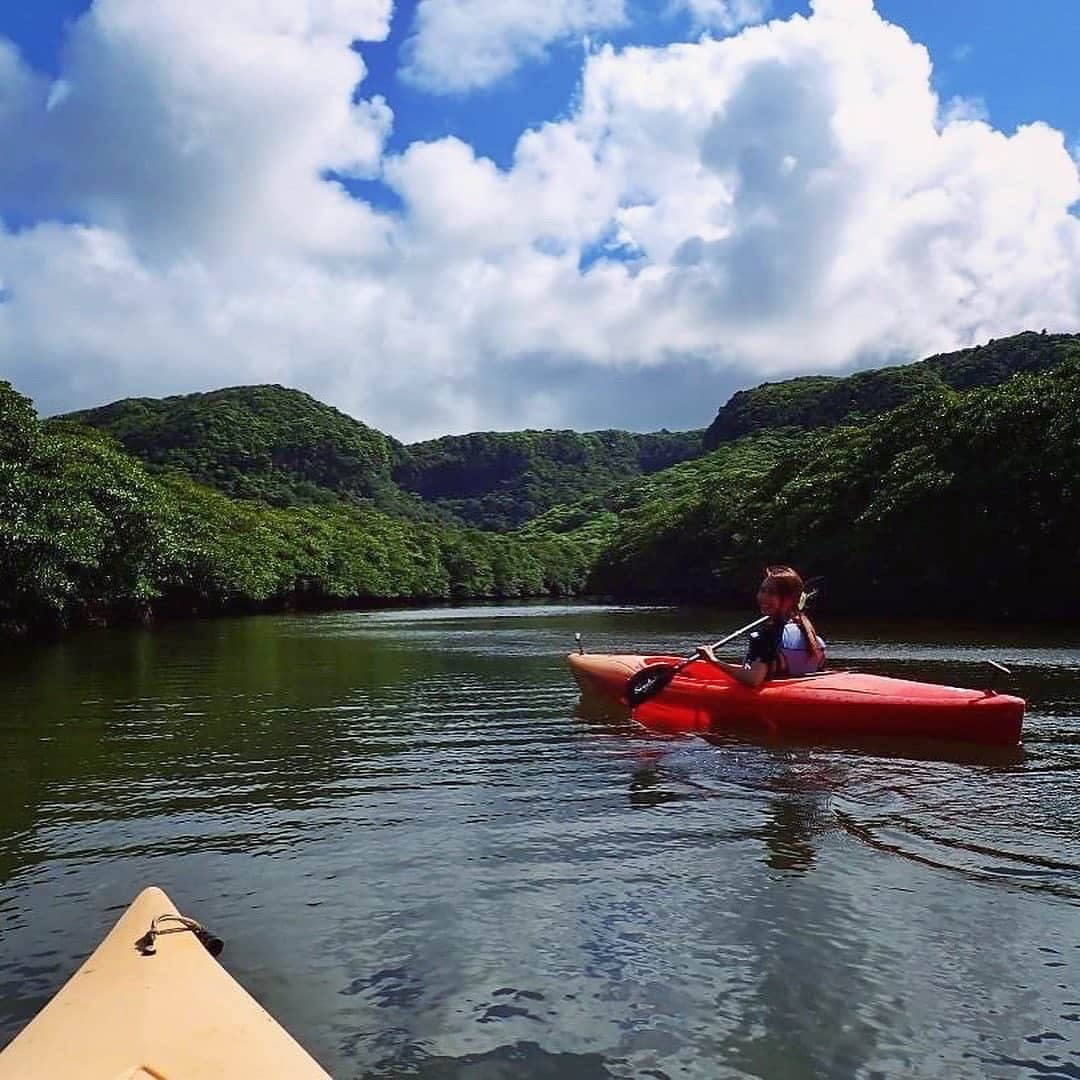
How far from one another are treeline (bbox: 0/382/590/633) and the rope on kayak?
2565 centimetres

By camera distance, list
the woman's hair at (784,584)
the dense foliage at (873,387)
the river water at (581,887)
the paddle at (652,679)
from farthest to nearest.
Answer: the dense foliage at (873,387), the paddle at (652,679), the woman's hair at (784,584), the river water at (581,887)

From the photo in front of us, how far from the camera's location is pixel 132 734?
41.9ft

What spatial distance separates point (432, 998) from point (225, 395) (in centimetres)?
15166

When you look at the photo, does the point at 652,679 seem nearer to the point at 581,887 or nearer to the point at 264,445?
the point at 581,887

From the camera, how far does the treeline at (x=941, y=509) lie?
35156mm

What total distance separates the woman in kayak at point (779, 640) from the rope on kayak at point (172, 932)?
7318 millimetres

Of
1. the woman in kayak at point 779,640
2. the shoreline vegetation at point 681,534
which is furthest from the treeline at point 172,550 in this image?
the woman in kayak at point 779,640

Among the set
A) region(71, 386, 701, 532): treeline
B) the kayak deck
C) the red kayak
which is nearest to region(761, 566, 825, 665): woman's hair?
the red kayak

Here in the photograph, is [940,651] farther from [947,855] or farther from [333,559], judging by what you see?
[333,559]

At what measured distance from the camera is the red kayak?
1004cm

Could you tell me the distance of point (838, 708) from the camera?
10617mm

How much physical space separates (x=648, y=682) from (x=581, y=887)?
6532 millimetres

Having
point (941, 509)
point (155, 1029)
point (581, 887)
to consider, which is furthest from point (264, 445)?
point (155, 1029)

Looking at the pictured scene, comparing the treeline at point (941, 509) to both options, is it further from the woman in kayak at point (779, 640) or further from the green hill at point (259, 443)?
the green hill at point (259, 443)
